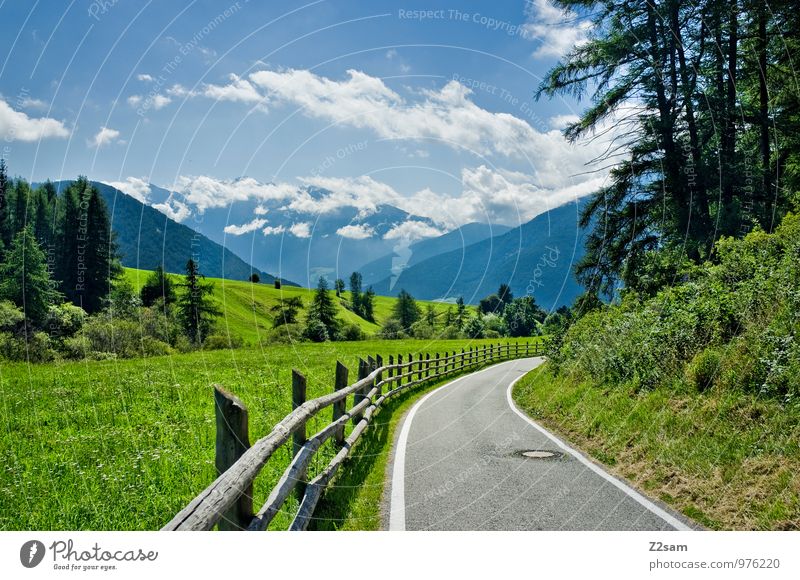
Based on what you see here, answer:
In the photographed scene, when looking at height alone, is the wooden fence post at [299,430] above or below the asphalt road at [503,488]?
above

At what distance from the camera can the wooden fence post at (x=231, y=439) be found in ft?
11.1

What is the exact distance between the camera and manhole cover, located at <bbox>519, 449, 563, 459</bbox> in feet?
25.7

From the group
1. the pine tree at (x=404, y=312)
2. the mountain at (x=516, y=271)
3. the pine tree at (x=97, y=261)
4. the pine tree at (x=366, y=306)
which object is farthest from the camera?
the pine tree at (x=366, y=306)

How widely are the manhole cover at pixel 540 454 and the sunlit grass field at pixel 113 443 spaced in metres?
3.04

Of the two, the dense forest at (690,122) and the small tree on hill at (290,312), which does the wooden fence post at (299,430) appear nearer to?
the dense forest at (690,122)

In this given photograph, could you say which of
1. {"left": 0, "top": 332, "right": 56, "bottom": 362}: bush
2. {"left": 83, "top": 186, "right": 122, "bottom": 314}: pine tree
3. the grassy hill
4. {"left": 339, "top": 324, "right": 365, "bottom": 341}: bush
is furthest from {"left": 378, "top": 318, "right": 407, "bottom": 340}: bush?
{"left": 0, "top": 332, "right": 56, "bottom": 362}: bush

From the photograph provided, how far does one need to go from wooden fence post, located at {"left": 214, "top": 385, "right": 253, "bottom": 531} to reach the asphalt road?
175 cm

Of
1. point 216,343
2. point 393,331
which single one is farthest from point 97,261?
point 393,331

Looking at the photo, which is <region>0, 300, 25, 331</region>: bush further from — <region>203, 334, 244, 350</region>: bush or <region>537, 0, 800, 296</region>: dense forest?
<region>537, 0, 800, 296</region>: dense forest

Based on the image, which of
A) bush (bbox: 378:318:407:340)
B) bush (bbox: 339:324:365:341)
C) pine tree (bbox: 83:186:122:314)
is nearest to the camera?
pine tree (bbox: 83:186:122:314)

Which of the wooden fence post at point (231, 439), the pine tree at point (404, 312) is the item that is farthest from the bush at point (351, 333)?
the wooden fence post at point (231, 439)

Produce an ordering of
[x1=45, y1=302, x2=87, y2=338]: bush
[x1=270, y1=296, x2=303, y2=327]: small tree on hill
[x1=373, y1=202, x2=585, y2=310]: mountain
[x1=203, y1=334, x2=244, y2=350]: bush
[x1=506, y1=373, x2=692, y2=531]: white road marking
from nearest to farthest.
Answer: [x1=506, y1=373, x2=692, y2=531]: white road marking, [x1=373, y1=202, x2=585, y2=310]: mountain, [x1=45, y1=302, x2=87, y2=338]: bush, [x1=203, y1=334, x2=244, y2=350]: bush, [x1=270, y1=296, x2=303, y2=327]: small tree on hill
